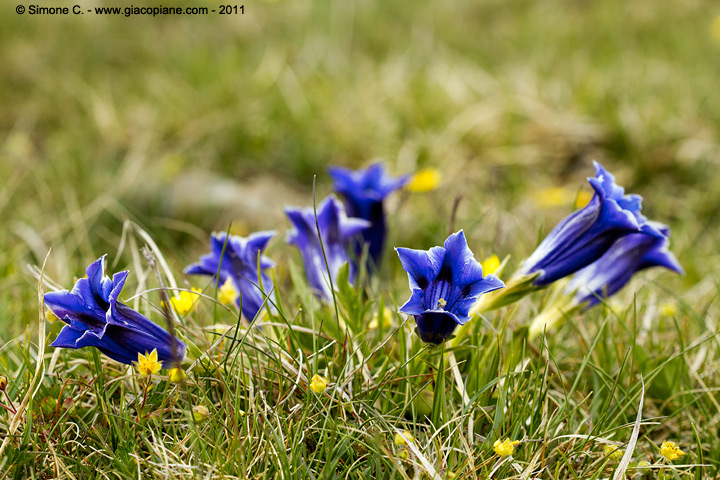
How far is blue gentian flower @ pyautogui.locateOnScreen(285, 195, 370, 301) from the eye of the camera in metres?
2.08

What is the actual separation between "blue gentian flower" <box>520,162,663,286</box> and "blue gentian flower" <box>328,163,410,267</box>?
0.60 metres

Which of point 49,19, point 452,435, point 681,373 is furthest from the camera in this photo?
point 49,19

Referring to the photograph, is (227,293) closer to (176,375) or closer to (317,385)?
(176,375)

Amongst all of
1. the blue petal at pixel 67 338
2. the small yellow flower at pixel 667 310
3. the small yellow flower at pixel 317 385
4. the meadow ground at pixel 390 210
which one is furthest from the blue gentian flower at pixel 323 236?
the small yellow flower at pixel 667 310

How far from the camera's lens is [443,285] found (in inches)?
61.5

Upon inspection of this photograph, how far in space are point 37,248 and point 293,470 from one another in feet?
7.67

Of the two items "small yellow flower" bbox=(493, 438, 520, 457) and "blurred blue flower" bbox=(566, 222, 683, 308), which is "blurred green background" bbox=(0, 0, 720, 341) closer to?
"blurred blue flower" bbox=(566, 222, 683, 308)

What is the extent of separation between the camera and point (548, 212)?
12.7 feet

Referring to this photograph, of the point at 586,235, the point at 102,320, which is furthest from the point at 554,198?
the point at 102,320

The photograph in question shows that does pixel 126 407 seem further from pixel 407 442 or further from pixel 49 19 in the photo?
pixel 49 19

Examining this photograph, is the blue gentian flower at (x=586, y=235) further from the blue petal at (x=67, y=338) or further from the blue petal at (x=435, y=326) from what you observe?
the blue petal at (x=67, y=338)

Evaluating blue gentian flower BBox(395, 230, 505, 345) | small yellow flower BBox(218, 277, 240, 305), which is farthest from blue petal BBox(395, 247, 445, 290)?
small yellow flower BBox(218, 277, 240, 305)

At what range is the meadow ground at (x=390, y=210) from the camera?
1.61 metres

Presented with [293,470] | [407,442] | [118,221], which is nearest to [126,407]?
[293,470]
